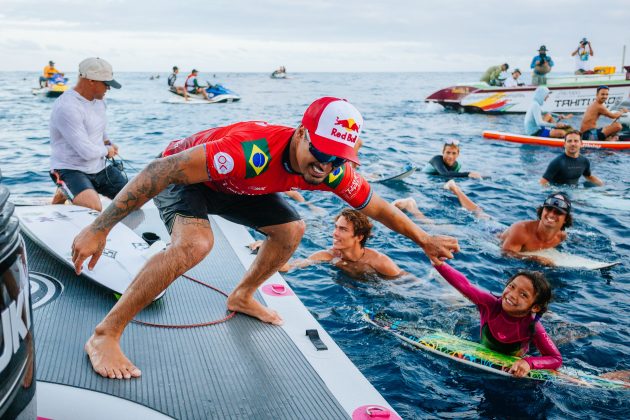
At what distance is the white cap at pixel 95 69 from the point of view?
545cm

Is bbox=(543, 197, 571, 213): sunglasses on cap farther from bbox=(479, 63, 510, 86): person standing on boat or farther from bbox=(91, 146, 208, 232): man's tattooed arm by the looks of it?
bbox=(479, 63, 510, 86): person standing on boat

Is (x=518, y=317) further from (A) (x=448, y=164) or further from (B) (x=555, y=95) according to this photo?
(B) (x=555, y=95)

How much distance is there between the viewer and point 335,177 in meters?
3.37

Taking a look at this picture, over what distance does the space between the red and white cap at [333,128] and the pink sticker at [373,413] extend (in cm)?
135

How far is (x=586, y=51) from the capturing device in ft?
78.8

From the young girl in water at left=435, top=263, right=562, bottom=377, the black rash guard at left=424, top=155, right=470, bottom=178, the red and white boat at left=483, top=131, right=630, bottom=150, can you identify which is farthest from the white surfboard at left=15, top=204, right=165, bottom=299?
the red and white boat at left=483, top=131, right=630, bottom=150

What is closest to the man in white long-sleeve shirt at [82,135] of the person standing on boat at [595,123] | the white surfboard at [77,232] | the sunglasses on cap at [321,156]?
the white surfboard at [77,232]

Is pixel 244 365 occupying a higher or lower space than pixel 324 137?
lower

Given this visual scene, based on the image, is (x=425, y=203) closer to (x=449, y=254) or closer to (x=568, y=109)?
(x=449, y=254)

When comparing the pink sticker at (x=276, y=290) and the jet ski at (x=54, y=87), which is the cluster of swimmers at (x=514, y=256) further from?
the jet ski at (x=54, y=87)

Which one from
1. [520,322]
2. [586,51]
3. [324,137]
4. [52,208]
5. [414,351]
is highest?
[586,51]

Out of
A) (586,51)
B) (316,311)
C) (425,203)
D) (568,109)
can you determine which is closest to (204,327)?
(316,311)

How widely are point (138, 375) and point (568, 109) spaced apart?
23.2m

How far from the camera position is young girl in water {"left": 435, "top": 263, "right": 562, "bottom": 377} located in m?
4.24
